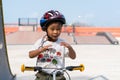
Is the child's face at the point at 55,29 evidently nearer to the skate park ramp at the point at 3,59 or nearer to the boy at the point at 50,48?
the boy at the point at 50,48

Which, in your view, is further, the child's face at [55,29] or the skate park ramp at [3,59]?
the skate park ramp at [3,59]

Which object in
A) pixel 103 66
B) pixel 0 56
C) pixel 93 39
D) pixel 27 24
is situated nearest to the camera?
pixel 0 56

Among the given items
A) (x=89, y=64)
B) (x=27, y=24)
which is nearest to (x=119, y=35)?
(x=27, y=24)

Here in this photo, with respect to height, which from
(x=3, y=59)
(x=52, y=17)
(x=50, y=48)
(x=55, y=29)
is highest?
(x=52, y=17)

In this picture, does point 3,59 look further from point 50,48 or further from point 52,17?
point 52,17

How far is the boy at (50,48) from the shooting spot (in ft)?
9.20

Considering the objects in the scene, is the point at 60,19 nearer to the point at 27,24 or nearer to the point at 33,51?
the point at 33,51

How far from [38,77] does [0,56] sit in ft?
9.93

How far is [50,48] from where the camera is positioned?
9.50ft

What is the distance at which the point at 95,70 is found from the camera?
8.73 metres

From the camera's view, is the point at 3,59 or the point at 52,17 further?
the point at 3,59

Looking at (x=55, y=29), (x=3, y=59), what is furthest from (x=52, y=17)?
(x=3, y=59)

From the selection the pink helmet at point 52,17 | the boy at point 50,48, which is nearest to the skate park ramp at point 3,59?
the boy at point 50,48

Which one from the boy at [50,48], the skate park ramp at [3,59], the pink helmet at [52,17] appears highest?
the pink helmet at [52,17]
